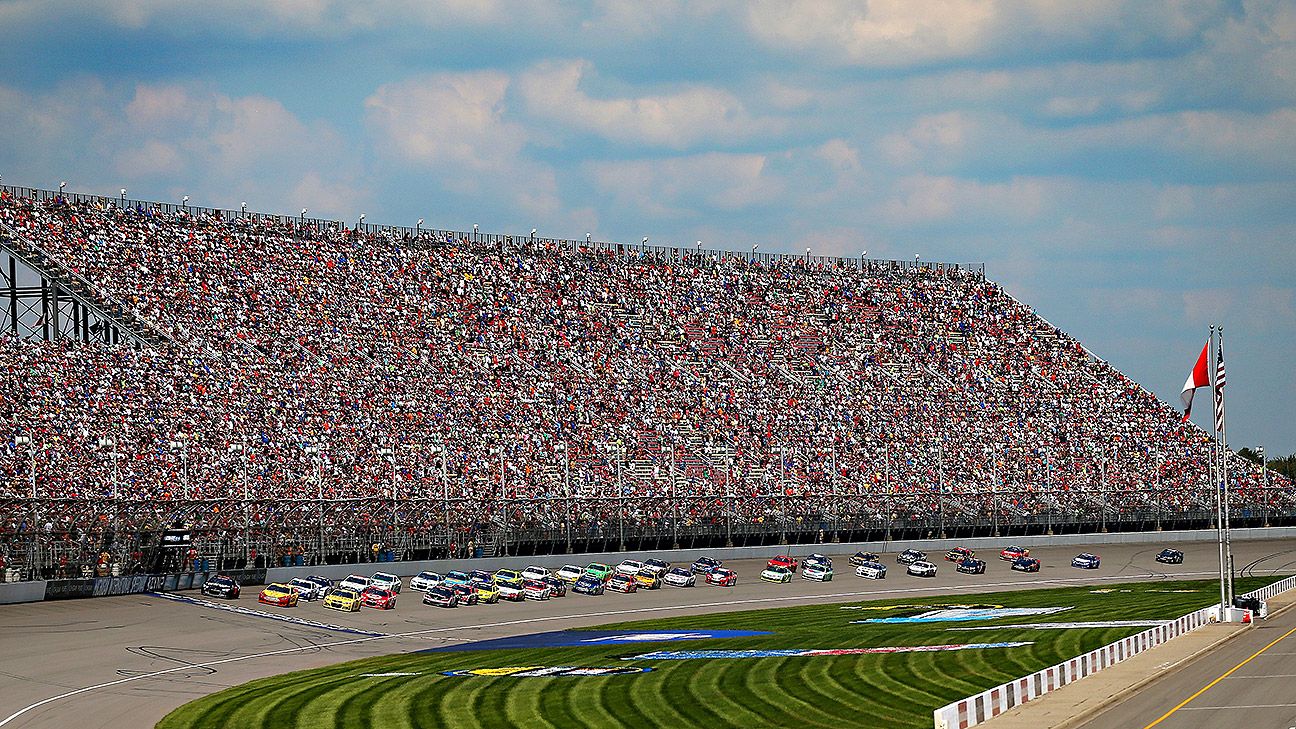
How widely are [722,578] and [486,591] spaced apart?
11677 millimetres

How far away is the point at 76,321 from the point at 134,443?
13241 millimetres

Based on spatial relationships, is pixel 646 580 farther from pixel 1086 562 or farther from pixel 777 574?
pixel 1086 562

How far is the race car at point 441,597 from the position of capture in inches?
2270

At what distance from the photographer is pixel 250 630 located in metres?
49.4

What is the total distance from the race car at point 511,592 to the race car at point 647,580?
236 inches

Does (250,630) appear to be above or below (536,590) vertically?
below

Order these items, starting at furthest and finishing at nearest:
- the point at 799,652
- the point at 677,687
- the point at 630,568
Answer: the point at 630,568
the point at 799,652
the point at 677,687

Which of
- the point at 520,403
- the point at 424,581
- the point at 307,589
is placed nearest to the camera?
the point at 307,589

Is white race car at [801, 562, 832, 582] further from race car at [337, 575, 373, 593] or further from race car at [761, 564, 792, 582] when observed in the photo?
race car at [337, 575, 373, 593]

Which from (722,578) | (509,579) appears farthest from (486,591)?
(722,578)

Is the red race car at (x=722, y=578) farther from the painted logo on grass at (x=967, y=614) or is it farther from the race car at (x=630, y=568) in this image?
the painted logo on grass at (x=967, y=614)

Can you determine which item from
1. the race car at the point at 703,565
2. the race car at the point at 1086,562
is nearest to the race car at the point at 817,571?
the race car at the point at 703,565

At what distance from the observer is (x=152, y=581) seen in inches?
2276

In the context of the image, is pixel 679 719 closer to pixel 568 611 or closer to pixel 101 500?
pixel 568 611
